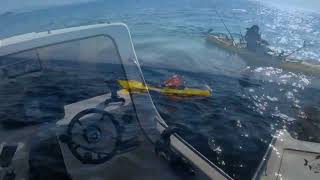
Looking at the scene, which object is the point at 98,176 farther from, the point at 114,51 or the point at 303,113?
the point at 303,113

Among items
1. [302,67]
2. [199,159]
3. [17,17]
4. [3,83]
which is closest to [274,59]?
[302,67]

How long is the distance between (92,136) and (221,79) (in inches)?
538

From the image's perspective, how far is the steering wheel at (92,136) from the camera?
13.4 ft

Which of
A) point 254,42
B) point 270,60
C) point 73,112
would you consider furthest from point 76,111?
point 254,42

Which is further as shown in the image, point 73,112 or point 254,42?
point 254,42

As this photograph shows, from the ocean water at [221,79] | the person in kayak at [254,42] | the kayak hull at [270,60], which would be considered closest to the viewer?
the ocean water at [221,79]

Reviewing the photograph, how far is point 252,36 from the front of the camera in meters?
21.2

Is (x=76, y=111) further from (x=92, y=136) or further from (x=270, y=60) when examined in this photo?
(x=270, y=60)

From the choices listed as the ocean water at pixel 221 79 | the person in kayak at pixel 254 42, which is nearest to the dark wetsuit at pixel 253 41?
the person in kayak at pixel 254 42

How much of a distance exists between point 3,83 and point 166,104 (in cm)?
965

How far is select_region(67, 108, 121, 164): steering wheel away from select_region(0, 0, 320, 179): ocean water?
5.12 m

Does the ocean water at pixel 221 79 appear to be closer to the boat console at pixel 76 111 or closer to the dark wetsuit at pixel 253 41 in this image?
the dark wetsuit at pixel 253 41

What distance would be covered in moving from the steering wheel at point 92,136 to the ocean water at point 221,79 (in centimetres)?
512

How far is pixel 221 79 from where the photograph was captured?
679 inches
